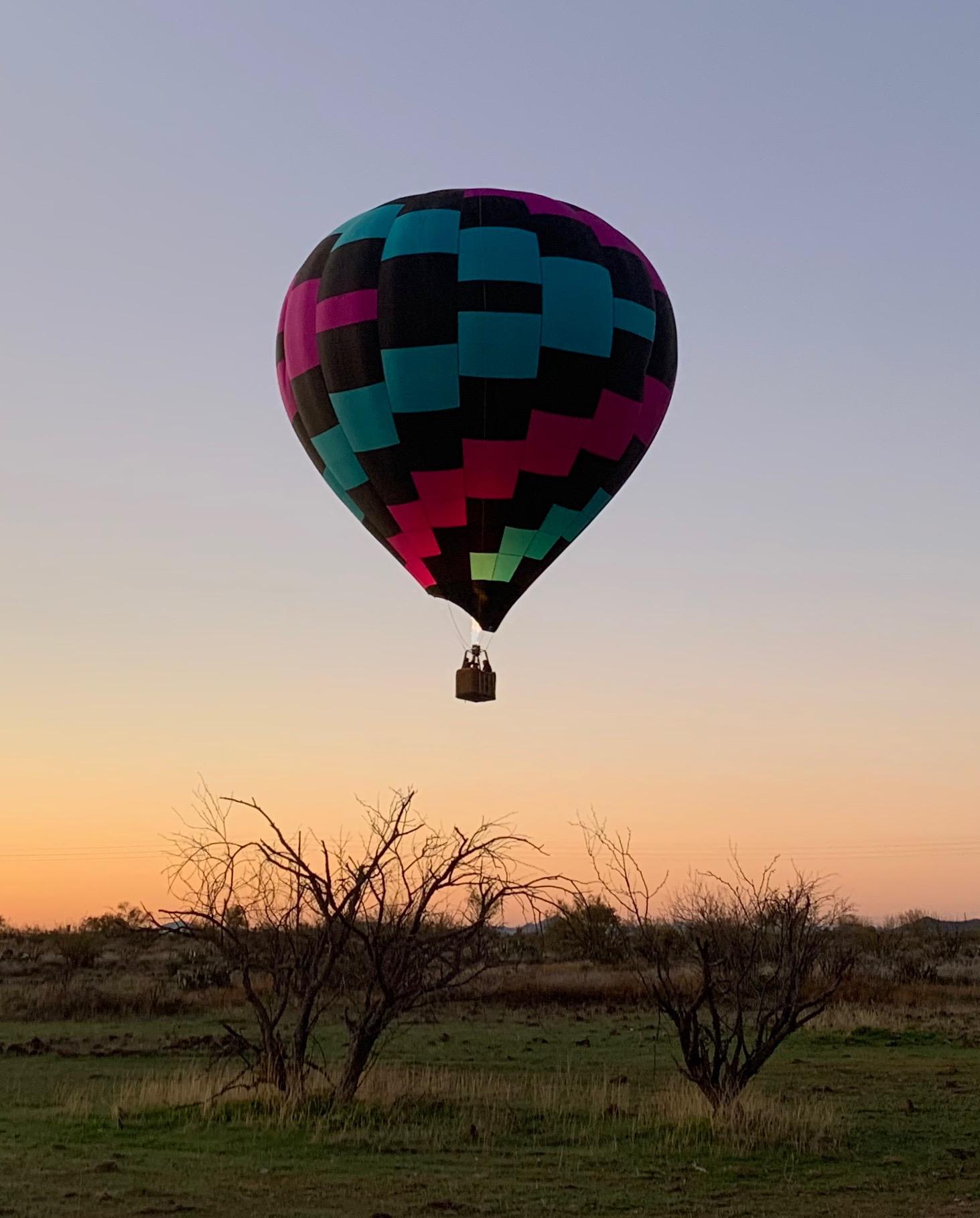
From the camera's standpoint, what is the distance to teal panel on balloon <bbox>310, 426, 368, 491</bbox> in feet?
67.4

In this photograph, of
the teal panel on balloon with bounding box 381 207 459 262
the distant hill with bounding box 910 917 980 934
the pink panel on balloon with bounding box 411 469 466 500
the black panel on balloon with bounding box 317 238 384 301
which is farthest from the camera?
the distant hill with bounding box 910 917 980 934

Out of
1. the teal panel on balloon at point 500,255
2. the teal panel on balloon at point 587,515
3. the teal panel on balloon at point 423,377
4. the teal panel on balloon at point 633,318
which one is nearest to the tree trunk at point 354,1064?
the teal panel on balloon at point 587,515

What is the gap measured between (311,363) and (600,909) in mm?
38687

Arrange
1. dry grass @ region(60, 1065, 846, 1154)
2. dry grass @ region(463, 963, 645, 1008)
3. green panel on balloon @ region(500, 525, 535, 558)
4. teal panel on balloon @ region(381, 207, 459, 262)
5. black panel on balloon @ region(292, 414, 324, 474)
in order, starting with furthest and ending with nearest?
dry grass @ region(463, 963, 645, 1008) → black panel on balloon @ region(292, 414, 324, 474) → green panel on balloon @ region(500, 525, 535, 558) → teal panel on balloon @ region(381, 207, 459, 262) → dry grass @ region(60, 1065, 846, 1154)

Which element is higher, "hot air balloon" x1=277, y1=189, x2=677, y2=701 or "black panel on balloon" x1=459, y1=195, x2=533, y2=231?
"black panel on balloon" x1=459, y1=195, x2=533, y2=231

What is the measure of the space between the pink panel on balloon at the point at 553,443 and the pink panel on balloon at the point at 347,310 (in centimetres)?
271

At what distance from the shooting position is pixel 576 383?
1984cm

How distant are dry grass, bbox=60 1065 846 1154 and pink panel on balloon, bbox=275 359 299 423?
9605 mm

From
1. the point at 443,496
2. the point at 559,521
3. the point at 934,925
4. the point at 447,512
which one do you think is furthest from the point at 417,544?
the point at 934,925

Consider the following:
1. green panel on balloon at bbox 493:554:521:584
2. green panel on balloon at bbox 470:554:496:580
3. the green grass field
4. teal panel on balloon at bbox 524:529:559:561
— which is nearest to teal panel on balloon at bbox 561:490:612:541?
teal panel on balloon at bbox 524:529:559:561

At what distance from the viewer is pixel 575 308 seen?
1977 cm

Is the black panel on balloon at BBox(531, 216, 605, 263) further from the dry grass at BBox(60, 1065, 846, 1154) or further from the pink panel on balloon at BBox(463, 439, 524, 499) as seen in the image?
the dry grass at BBox(60, 1065, 846, 1154)

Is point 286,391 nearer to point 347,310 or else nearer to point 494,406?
point 347,310

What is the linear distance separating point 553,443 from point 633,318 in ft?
7.53
